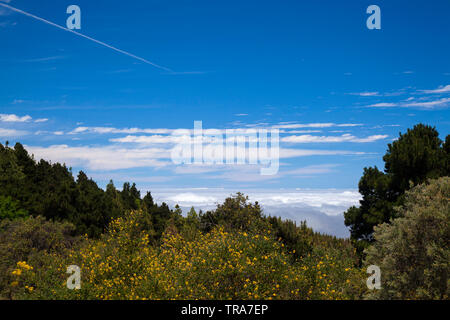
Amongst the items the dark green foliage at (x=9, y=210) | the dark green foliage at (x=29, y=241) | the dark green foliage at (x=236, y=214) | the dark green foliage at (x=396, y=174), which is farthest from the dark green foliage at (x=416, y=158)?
the dark green foliage at (x=9, y=210)

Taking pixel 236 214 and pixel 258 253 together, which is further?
pixel 236 214

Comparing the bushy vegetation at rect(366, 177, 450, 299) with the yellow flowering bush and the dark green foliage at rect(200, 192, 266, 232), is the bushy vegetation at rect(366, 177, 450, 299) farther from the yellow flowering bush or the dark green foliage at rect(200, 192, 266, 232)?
the dark green foliage at rect(200, 192, 266, 232)

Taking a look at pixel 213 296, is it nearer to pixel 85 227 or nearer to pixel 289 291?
pixel 289 291

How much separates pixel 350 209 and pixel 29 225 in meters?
25.5

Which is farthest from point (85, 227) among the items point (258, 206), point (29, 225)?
point (258, 206)

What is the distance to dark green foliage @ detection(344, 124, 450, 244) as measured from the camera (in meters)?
27.7

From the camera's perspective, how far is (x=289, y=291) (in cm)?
1481

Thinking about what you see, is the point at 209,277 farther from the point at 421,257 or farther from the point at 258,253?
the point at 421,257

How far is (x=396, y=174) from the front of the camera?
96.6 feet

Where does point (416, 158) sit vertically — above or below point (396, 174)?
above

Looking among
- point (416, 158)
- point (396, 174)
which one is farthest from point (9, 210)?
point (416, 158)

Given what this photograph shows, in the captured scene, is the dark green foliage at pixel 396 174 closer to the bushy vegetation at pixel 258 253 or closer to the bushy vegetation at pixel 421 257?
the bushy vegetation at pixel 258 253

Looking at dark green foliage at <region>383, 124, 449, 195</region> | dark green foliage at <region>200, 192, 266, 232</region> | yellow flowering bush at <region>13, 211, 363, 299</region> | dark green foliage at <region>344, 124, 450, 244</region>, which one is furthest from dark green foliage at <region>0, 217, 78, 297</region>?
dark green foliage at <region>383, 124, 449, 195</region>

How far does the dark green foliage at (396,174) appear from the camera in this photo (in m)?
27.7
